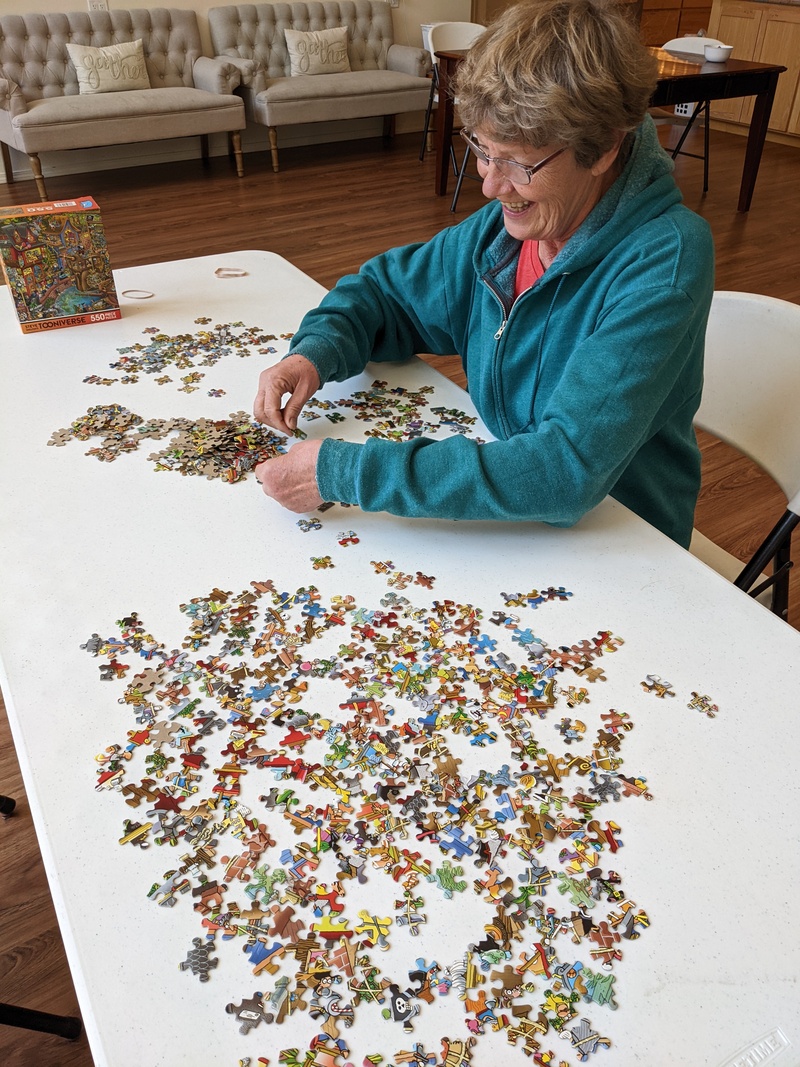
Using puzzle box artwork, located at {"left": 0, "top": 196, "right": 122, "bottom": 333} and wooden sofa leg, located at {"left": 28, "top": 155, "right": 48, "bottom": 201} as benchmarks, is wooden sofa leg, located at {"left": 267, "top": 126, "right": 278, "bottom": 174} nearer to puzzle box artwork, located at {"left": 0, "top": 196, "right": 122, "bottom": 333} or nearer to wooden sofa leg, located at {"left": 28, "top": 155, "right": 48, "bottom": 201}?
wooden sofa leg, located at {"left": 28, "top": 155, "right": 48, "bottom": 201}

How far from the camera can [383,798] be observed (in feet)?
2.64

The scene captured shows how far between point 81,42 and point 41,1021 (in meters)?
6.29

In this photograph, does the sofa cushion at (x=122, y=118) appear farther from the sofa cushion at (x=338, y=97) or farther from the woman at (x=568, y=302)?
the woman at (x=568, y=302)

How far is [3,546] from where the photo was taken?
3.63ft

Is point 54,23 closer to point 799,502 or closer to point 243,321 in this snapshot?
point 243,321

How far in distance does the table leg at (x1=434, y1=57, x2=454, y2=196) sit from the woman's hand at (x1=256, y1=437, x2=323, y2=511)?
435 cm

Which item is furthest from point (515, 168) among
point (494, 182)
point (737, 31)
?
point (737, 31)

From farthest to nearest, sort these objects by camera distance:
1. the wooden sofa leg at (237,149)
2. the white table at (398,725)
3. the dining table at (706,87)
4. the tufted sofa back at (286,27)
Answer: the tufted sofa back at (286,27), the wooden sofa leg at (237,149), the dining table at (706,87), the white table at (398,725)

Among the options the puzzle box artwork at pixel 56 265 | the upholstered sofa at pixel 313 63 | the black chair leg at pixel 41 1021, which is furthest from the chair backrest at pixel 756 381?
the upholstered sofa at pixel 313 63

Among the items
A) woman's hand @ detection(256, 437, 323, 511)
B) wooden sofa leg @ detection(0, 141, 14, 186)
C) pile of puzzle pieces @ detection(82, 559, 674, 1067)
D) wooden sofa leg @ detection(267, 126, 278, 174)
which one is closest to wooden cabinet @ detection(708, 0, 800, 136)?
wooden sofa leg @ detection(267, 126, 278, 174)

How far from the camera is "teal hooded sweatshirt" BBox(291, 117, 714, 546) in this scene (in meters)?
1.07

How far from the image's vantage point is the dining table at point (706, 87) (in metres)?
4.63

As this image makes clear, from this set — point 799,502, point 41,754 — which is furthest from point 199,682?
point 799,502

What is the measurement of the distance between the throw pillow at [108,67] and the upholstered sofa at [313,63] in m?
0.62
